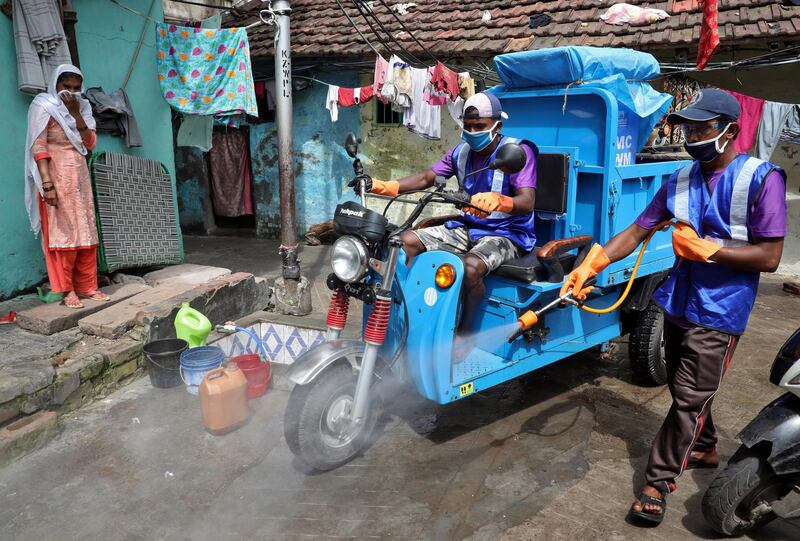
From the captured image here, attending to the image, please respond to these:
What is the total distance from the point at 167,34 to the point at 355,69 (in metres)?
3.90

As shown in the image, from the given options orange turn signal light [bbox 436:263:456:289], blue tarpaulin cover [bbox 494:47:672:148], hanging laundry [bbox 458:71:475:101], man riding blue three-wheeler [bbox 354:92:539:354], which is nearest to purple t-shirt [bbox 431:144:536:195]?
man riding blue three-wheeler [bbox 354:92:539:354]

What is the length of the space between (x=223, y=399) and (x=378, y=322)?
139 centimetres

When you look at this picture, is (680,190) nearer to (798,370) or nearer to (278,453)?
(798,370)

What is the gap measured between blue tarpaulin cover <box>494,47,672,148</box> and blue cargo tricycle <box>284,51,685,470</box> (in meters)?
0.10

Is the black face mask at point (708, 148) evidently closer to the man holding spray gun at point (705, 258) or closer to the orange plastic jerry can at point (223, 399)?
the man holding spray gun at point (705, 258)

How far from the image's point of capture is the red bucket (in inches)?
181

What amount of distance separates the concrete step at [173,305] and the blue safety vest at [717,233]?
4.15 m

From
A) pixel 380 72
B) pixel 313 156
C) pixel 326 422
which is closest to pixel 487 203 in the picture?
pixel 326 422

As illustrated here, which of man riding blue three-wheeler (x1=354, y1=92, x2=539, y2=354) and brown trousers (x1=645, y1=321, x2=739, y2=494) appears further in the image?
man riding blue three-wheeler (x1=354, y1=92, x2=539, y2=354)

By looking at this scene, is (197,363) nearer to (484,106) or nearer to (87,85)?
(484,106)

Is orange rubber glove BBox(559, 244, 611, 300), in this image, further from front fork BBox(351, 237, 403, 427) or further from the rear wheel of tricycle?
the rear wheel of tricycle

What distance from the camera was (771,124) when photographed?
7.70 meters

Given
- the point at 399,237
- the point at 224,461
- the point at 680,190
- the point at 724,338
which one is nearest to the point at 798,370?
the point at 724,338

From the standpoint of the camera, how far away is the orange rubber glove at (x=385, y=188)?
13.4 feet
